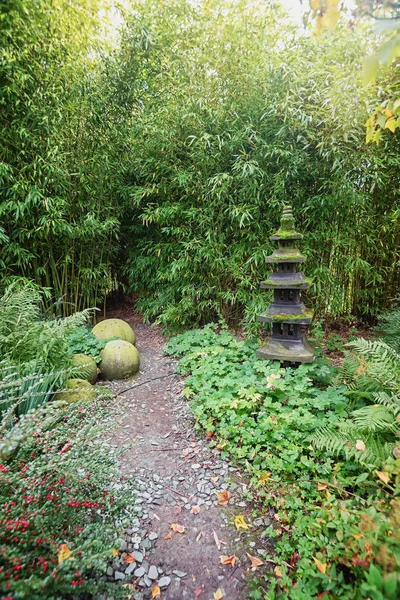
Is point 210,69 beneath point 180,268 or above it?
above

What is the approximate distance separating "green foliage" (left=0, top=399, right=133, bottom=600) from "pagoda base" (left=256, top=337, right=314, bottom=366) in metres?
1.30

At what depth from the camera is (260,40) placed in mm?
2688

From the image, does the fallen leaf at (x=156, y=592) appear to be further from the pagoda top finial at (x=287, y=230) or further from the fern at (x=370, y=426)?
the pagoda top finial at (x=287, y=230)

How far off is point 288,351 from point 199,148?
7.18 ft

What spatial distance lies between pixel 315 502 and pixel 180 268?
8.50 ft

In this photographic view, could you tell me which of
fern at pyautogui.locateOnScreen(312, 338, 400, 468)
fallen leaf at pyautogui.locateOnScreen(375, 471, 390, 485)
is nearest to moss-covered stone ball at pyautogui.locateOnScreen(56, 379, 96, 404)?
fern at pyautogui.locateOnScreen(312, 338, 400, 468)

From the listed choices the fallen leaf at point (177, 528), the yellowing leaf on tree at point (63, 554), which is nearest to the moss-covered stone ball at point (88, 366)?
the fallen leaf at point (177, 528)

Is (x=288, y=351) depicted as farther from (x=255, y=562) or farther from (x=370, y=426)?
(x=255, y=562)

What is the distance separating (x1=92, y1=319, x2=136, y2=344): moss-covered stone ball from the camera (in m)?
3.33

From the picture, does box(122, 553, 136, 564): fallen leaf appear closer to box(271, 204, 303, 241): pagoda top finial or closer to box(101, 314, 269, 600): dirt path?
box(101, 314, 269, 600): dirt path

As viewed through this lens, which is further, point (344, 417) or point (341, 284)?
point (341, 284)

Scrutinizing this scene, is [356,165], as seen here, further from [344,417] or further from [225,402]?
[225,402]

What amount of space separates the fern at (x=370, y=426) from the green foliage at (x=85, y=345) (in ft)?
6.94

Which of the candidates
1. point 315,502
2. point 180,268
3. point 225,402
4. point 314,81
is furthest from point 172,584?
point 314,81
